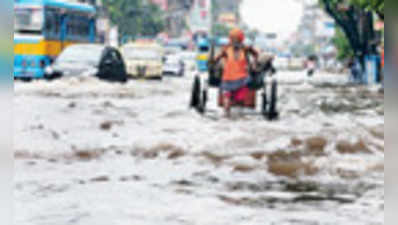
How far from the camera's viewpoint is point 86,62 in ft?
113

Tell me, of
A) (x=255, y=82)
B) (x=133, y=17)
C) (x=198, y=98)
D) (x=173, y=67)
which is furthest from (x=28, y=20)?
(x=133, y=17)

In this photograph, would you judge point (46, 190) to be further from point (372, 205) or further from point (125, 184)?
point (372, 205)

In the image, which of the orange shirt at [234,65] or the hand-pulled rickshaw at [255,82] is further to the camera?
the hand-pulled rickshaw at [255,82]

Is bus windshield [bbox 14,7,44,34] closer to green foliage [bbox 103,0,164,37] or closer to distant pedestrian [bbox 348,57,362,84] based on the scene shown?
distant pedestrian [bbox 348,57,362,84]

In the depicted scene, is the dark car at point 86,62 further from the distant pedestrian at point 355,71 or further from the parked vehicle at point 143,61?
the distant pedestrian at point 355,71

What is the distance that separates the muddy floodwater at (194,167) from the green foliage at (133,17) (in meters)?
60.2

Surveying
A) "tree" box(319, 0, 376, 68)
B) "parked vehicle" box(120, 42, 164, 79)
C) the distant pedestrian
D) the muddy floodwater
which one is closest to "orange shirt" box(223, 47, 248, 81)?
the muddy floodwater

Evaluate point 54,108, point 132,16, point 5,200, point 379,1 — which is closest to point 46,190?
point 5,200

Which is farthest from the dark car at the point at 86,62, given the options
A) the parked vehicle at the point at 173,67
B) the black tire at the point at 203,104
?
the parked vehicle at the point at 173,67

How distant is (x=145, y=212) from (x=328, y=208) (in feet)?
5.17

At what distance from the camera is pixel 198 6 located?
16262 centimetres

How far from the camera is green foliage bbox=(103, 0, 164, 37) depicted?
267 feet

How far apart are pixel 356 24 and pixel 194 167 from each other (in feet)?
128

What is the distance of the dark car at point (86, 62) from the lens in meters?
33.7
